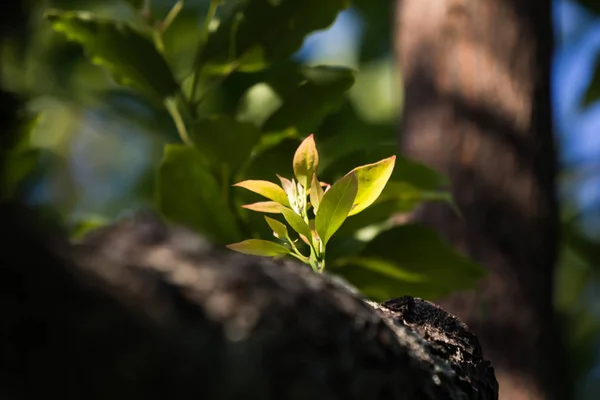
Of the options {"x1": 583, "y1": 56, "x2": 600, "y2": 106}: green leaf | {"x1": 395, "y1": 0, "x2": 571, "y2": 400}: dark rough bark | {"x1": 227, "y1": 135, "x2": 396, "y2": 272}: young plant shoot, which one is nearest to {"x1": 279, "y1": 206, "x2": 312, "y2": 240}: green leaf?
{"x1": 227, "y1": 135, "x2": 396, "y2": 272}: young plant shoot

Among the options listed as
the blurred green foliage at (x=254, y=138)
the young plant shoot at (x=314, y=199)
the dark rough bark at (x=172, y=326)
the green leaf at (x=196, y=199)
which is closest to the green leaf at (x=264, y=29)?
the blurred green foliage at (x=254, y=138)

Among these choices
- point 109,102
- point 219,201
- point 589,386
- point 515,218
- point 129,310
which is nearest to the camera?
point 129,310

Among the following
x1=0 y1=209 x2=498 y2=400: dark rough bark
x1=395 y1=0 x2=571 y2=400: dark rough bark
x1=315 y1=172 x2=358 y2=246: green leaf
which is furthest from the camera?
x1=395 y1=0 x2=571 y2=400: dark rough bark

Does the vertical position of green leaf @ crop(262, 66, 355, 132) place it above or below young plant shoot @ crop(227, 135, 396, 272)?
below

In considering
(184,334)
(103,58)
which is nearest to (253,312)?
(184,334)

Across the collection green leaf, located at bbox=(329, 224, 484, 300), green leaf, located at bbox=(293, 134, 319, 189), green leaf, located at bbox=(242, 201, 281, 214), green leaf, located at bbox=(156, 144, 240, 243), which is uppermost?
green leaf, located at bbox=(293, 134, 319, 189)

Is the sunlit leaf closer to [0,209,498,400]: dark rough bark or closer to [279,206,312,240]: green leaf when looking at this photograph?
[279,206,312,240]: green leaf

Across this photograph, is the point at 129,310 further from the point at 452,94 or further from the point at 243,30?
the point at 452,94
